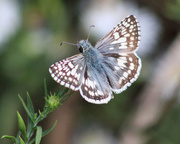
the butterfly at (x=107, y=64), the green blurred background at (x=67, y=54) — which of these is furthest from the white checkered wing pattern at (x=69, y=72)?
the green blurred background at (x=67, y=54)

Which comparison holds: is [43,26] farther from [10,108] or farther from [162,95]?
[162,95]

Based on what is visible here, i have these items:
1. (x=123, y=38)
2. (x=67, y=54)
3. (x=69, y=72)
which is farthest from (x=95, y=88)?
(x=67, y=54)

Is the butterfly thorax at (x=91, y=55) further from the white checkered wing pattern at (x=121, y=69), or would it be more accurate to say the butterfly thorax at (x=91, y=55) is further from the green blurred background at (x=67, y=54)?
the green blurred background at (x=67, y=54)

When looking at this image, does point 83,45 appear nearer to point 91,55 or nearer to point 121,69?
point 91,55

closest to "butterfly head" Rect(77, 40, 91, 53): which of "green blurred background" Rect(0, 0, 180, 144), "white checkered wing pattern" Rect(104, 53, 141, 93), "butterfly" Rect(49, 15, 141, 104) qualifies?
"butterfly" Rect(49, 15, 141, 104)

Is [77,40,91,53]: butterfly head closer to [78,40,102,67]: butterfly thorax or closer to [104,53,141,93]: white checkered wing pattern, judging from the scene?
[78,40,102,67]: butterfly thorax

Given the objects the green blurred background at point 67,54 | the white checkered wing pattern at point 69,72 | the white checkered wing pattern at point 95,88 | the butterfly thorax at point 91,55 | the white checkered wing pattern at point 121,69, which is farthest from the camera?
the green blurred background at point 67,54

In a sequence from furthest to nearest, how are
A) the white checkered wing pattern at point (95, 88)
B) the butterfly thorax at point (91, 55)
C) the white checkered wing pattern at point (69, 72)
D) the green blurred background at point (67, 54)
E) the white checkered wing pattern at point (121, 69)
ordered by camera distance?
the green blurred background at point (67, 54), the butterfly thorax at point (91, 55), the white checkered wing pattern at point (121, 69), the white checkered wing pattern at point (95, 88), the white checkered wing pattern at point (69, 72)

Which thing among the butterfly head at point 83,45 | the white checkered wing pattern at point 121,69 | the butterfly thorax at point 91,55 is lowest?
the white checkered wing pattern at point 121,69
